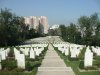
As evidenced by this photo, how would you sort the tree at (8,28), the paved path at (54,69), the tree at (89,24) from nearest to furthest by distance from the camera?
the paved path at (54,69) < the tree at (8,28) < the tree at (89,24)

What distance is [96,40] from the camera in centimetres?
8281

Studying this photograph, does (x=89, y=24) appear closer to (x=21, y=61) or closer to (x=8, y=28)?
(x=8, y=28)

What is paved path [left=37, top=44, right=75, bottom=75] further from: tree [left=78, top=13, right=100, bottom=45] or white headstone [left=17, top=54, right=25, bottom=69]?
tree [left=78, top=13, right=100, bottom=45]

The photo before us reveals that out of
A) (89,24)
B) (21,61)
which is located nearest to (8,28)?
(89,24)

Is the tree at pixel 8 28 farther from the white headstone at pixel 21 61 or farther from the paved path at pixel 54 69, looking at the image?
the white headstone at pixel 21 61

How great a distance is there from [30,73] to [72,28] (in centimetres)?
10024

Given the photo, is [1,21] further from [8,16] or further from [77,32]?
[77,32]

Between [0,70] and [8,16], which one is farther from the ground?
[8,16]

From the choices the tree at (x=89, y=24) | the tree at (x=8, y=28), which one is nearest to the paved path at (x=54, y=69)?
the tree at (x=8, y=28)

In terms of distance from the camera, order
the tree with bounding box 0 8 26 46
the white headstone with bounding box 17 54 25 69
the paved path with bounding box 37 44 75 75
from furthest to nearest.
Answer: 1. the tree with bounding box 0 8 26 46
2. the white headstone with bounding box 17 54 25 69
3. the paved path with bounding box 37 44 75 75

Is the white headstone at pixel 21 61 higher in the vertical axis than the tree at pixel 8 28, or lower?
lower

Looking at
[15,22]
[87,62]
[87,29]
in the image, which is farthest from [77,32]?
[87,62]

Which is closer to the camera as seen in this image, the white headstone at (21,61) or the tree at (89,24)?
the white headstone at (21,61)

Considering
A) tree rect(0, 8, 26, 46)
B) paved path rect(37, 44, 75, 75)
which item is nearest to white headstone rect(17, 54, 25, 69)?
paved path rect(37, 44, 75, 75)
